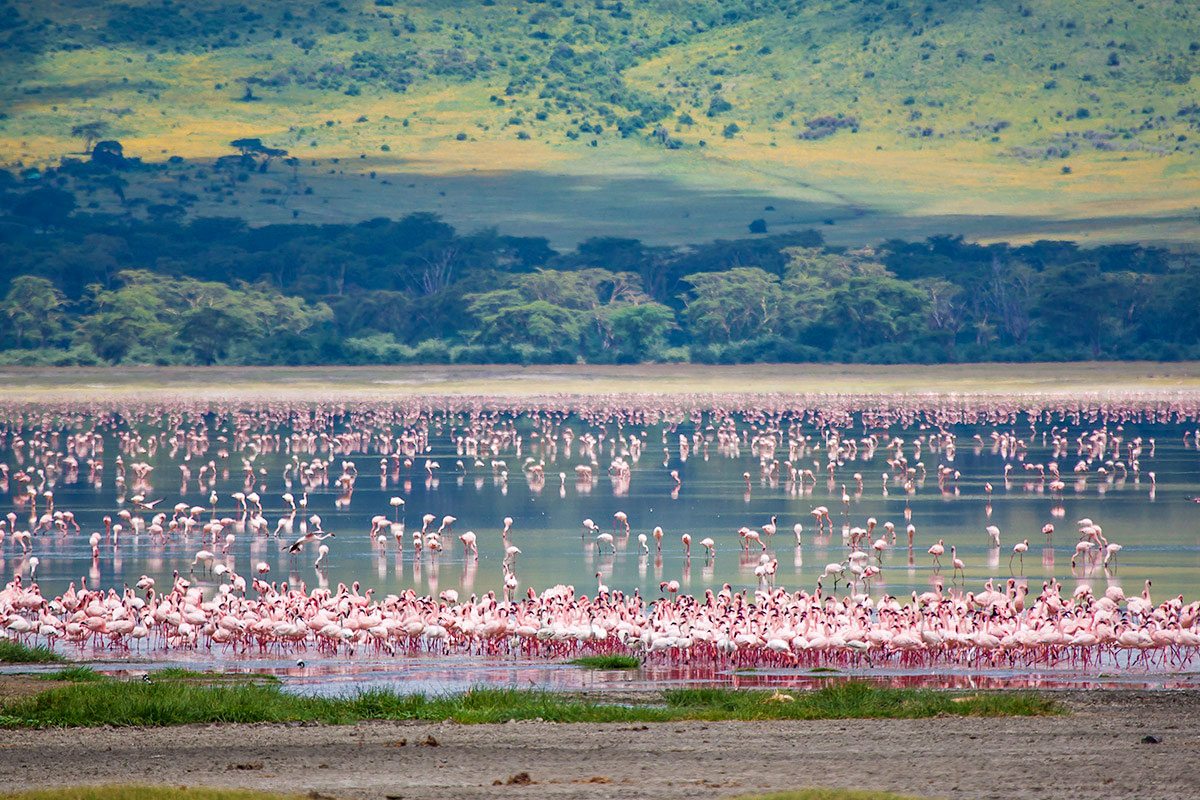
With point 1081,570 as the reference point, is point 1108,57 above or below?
above

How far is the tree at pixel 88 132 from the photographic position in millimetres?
151712

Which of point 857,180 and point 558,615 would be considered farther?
point 857,180

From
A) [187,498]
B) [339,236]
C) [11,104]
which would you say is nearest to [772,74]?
[339,236]

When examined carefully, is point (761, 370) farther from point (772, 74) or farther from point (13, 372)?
point (772, 74)

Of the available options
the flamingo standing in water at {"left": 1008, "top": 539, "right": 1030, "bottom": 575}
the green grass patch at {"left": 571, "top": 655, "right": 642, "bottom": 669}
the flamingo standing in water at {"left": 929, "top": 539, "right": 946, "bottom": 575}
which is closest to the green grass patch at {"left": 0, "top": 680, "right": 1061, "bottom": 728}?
the green grass patch at {"left": 571, "top": 655, "right": 642, "bottom": 669}

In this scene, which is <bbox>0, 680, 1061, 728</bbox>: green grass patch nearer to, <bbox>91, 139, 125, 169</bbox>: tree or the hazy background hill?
the hazy background hill

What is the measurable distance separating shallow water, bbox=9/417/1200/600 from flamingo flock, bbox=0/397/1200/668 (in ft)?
0.69

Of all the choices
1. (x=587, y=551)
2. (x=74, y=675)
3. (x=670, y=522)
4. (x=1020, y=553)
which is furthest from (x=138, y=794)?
(x=670, y=522)

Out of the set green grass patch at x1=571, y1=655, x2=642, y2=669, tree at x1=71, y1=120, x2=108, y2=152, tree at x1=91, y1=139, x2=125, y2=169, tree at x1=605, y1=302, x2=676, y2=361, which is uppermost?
tree at x1=71, y1=120, x2=108, y2=152

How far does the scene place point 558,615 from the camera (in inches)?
733

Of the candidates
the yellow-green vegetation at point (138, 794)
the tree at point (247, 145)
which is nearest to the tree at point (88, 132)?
the tree at point (247, 145)

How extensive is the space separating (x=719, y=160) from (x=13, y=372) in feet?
255

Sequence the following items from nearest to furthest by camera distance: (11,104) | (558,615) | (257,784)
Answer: (257,784) → (558,615) → (11,104)

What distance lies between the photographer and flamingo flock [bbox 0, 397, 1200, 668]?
1783cm
